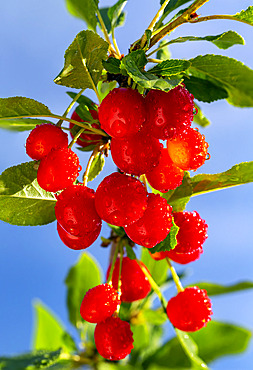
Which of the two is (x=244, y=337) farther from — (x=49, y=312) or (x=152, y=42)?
(x=152, y=42)

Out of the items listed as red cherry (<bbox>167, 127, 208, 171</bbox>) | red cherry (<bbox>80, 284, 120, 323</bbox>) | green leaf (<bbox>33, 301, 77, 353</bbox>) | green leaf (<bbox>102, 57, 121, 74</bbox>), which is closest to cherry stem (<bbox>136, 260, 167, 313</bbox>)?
red cherry (<bbox>80, 284, 120, 323</bbox>)

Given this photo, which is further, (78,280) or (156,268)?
(78,280)

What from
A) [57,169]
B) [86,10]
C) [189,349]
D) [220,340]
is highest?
[86,10]

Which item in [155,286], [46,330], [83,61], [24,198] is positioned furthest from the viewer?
[46,330]

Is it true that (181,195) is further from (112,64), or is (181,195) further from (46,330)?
(46,330)

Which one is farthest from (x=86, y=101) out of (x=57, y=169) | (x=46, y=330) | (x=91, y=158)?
(x=46, y=330)

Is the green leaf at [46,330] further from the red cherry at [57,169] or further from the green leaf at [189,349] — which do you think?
the red cherry at [57,169]


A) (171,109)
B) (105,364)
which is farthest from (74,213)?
(105,364)

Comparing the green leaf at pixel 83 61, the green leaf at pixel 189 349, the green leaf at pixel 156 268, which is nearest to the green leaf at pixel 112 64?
the green leaf at pixel 83 61
